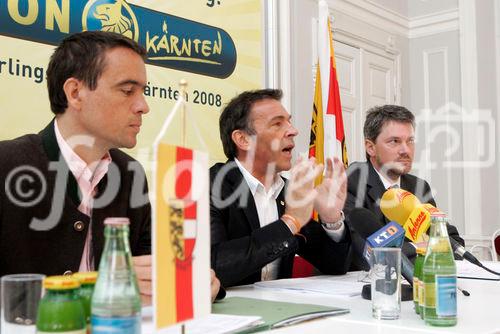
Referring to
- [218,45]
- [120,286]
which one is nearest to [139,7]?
[218,45]

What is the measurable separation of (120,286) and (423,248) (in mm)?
780

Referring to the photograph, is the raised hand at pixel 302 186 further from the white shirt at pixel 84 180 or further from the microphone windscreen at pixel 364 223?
the white shirt at pixel 84 180

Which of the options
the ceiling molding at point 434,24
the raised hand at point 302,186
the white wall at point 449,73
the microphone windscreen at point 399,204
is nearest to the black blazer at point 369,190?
the raised hand at point 302,186

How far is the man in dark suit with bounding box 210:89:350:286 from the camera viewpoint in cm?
162

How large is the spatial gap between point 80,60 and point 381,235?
95 cm

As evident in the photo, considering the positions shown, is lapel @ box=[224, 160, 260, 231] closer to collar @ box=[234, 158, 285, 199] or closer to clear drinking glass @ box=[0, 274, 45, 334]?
collar @ box=[234, 158, 285, 199]

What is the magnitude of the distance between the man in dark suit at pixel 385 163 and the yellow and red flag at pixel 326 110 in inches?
13.5

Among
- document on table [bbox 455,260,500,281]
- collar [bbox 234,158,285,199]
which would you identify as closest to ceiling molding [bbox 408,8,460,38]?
document on table [bbox 455,260,500,281]

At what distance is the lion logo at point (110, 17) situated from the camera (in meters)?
2.56

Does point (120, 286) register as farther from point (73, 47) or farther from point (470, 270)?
point (470, 270)

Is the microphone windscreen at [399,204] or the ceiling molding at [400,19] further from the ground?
the ceiling molding at [400,19]

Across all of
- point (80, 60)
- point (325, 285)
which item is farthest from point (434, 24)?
point (80, 60)

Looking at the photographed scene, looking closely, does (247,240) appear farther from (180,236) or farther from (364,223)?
(180,236)

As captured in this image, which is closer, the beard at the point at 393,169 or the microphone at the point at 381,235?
the microphone at the point at 381,235
